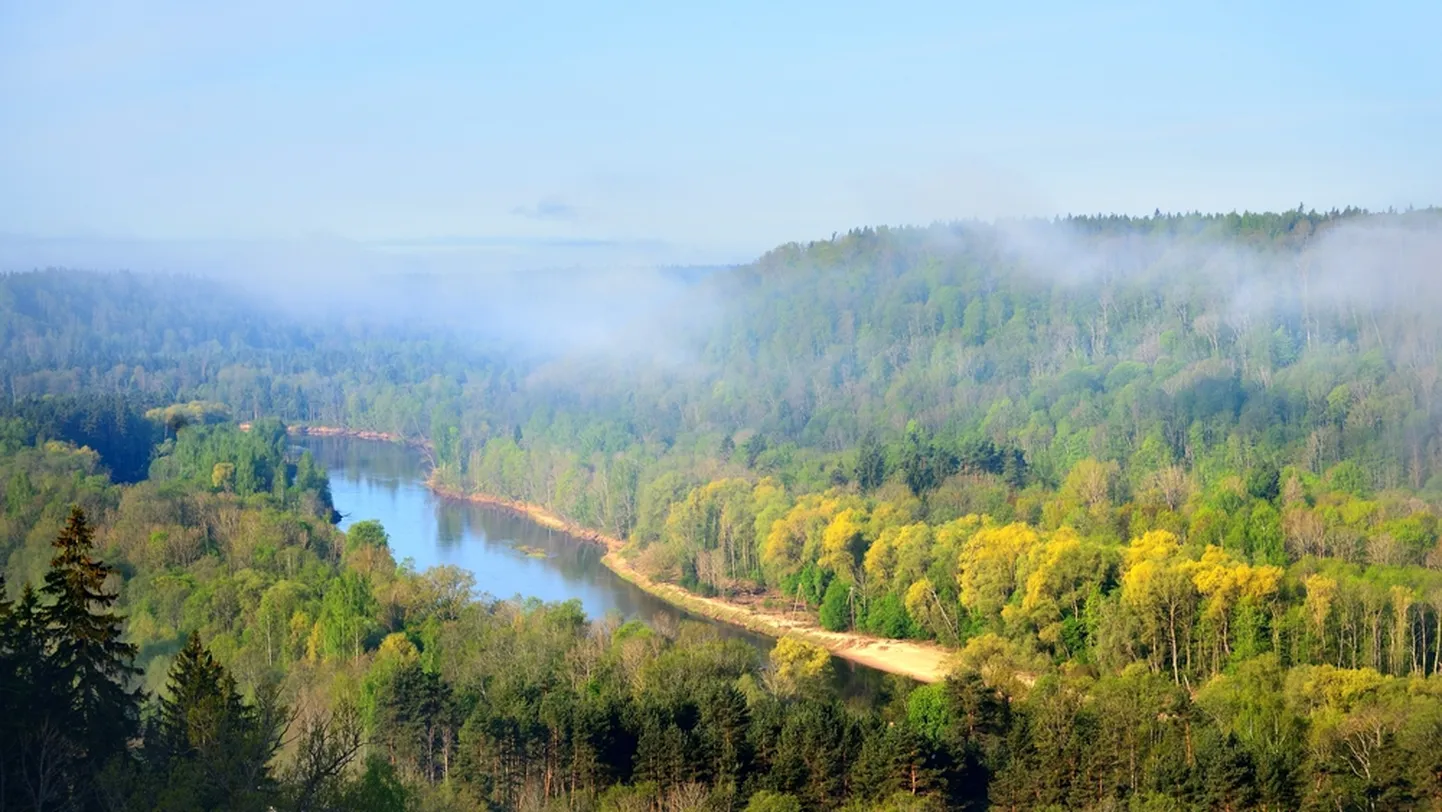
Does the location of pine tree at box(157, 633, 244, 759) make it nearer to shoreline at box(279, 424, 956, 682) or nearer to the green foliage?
shoreline at box(279, 424, 956, 682)

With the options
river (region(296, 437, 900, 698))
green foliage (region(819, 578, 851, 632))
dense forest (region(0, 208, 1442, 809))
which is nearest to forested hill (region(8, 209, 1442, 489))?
dense forest (region(0, 208, 1442, 809))

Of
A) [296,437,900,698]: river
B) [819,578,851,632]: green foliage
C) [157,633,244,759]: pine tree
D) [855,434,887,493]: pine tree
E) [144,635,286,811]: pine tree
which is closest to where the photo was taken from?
[144,635,286,811]: pine tree

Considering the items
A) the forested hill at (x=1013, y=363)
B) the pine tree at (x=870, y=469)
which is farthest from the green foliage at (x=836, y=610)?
the forested hill at (x=1013, y=363)

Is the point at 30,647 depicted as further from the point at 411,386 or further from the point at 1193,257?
the point at 411,386

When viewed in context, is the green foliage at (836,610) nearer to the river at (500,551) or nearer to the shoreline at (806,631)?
the shoreline at (806,631)

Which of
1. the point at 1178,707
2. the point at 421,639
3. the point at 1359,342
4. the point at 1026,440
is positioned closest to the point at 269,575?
the point at 421,639

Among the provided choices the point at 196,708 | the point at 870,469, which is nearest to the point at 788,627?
the point at 870,469
